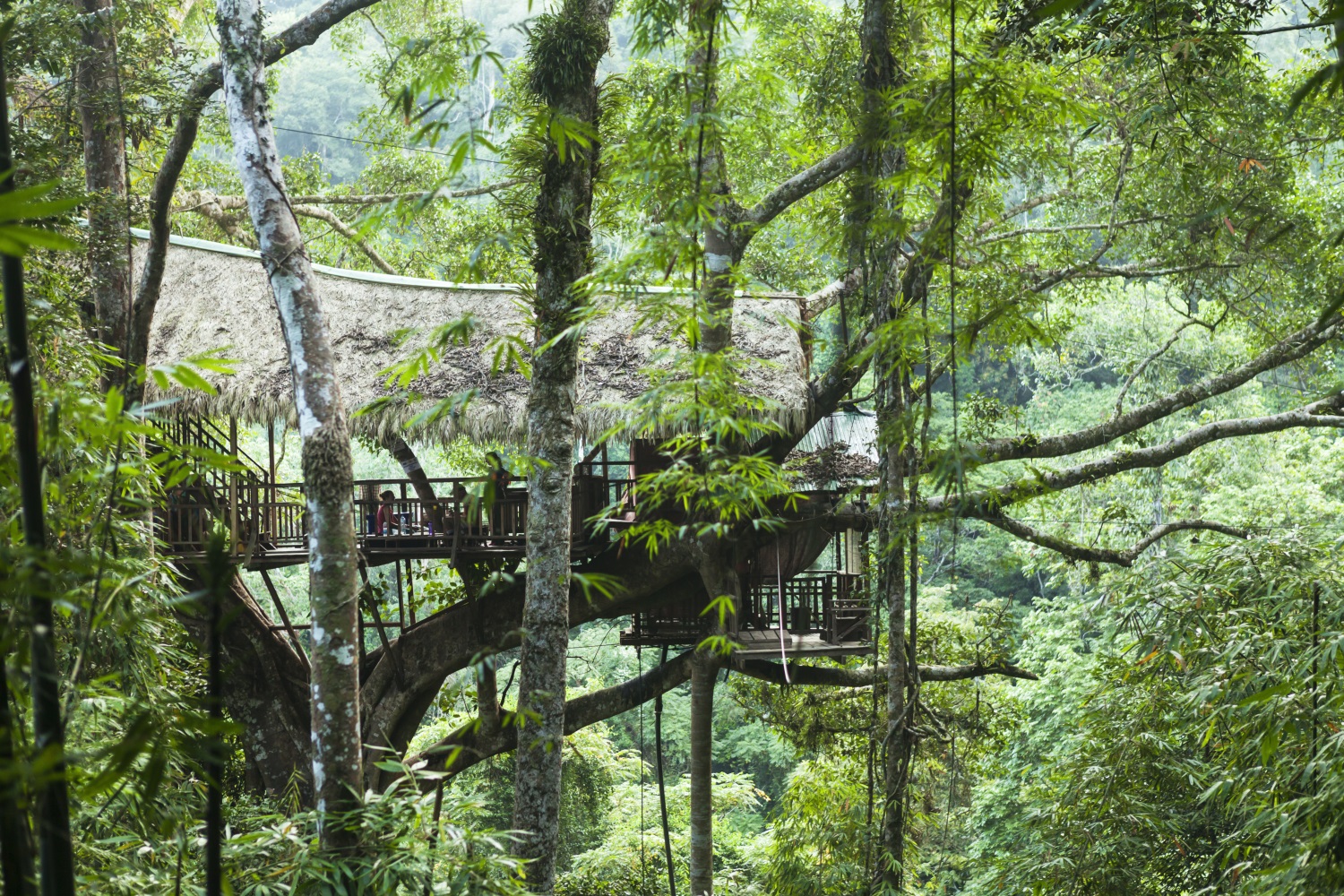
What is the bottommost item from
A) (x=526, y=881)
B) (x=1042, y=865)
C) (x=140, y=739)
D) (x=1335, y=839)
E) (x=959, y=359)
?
(x=1042, y=865)

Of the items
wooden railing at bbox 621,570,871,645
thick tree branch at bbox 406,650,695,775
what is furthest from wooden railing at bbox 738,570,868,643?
thick tree branch at bbox 406,650,695,775

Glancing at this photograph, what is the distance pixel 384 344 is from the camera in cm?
585

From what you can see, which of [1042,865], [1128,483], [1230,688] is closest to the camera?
[1230,688]

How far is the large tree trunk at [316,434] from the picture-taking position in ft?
9.81

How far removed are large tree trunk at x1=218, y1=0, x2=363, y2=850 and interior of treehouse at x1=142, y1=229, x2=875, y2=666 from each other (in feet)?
6.77

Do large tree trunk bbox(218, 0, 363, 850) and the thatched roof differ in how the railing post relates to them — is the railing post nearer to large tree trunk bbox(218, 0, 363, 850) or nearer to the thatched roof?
the thatched roof

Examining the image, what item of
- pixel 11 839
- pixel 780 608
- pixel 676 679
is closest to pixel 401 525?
pixel 676 679

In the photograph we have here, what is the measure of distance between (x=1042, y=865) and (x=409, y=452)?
4.09 m

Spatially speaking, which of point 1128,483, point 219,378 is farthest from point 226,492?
point 1128,483

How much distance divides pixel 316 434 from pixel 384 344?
2838 mm

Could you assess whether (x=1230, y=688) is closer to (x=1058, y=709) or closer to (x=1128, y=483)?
(x=1058, y=709)

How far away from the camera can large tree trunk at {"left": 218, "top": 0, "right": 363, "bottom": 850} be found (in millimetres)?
2990

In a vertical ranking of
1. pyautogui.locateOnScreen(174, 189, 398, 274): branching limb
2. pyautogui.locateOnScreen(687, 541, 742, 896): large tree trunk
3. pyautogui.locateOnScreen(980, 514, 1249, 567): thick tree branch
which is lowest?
pyautogui.locateOnScreen(687, 541, 742, 896): large tree trunk

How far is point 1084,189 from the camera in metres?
6.65
